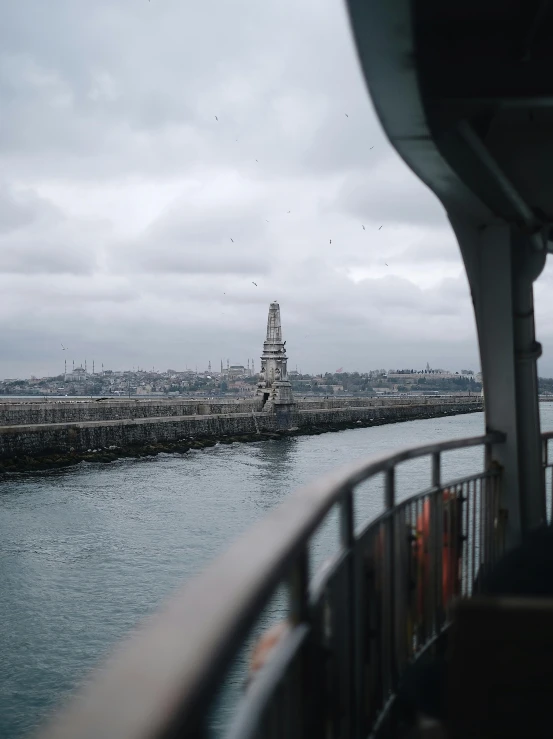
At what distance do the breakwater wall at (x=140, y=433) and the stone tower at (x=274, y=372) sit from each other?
4.46 feet

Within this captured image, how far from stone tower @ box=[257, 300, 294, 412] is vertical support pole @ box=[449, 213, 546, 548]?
185 feet

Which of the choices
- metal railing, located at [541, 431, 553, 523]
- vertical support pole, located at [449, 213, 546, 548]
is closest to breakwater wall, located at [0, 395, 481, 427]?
metal railing, located at [541, 431, 553, 523]

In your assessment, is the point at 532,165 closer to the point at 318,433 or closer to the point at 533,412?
the point at 533,412

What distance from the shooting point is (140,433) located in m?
44.8

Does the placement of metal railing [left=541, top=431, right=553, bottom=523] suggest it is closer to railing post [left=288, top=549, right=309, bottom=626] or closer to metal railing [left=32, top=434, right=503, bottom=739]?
metal railing [left=32, top=434, right=503, bottom=739]

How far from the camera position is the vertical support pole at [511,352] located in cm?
538

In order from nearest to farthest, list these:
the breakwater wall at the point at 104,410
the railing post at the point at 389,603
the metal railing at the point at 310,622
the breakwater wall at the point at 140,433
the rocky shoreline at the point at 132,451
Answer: the metal railing at the point at 310,622 < the railing post at the point at 389,603 < the rocky shoreline at the point at 132,451 < the breakwater wall at the point at 140,433 < the breakwater wall at the point at 104,410

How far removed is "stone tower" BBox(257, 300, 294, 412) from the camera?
63.5 meters

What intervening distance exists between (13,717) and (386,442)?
44.1 m

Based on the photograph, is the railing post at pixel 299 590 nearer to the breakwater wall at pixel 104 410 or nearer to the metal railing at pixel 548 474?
the metal railing at pixel 548 474

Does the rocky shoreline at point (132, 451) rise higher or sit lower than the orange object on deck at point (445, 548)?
lower

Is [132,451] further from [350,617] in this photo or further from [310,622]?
[310,622]

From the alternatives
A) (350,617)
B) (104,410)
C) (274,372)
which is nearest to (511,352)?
(350,617)

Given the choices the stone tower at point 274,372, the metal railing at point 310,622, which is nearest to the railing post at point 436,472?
the metal railing at point 310,622
